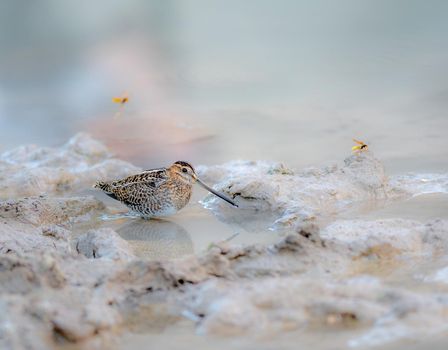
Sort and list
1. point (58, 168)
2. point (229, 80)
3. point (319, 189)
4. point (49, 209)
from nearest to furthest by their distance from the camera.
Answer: point (49, 209)
point (319, 189)
point (58, 168)
point (229, 80)

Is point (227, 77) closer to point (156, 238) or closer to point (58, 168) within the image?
point (58, 168)

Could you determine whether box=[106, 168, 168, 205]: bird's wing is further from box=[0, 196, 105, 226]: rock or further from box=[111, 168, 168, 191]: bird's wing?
box=[0, 196, 105, 226]: rock

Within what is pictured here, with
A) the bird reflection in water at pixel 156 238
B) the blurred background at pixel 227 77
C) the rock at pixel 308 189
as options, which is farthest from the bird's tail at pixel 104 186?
the blurred background at pixel 227 77

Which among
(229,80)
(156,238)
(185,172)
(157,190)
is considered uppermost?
(229,80)

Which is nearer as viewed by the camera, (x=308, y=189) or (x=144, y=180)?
(x=308, y=189)

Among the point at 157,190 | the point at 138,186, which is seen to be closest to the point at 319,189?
the point at 157,190

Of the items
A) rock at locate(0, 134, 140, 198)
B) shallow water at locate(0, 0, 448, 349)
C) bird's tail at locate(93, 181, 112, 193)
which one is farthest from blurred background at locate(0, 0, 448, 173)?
bird's tail at locate(93, 181, 112, 193)

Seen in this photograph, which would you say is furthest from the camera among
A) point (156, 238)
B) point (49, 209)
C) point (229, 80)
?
point (229, 80)
